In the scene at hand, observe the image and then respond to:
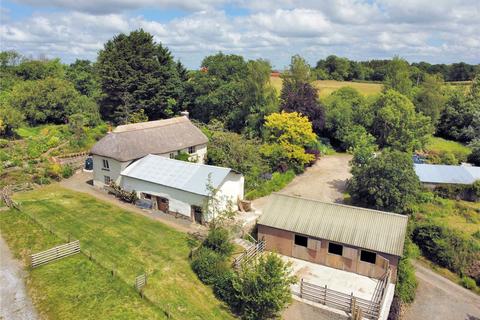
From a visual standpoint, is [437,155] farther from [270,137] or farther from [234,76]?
[234,76]

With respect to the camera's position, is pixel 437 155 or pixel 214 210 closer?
pixel 214 210

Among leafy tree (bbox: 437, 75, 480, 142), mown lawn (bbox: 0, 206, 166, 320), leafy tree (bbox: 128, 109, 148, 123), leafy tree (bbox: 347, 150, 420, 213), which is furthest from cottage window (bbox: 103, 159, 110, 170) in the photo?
leafy tree (bbox: 437, 75, 480, 142)

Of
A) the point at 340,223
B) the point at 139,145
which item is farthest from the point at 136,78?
the point at 340,223

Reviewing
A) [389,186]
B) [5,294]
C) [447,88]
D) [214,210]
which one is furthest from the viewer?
[447,88]

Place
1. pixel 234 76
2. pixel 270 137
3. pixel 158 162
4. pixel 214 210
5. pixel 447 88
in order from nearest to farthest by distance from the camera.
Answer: pixel 214 210
pixel 158 162
pixel 270 137
pixel 234 76
pixel 447 88

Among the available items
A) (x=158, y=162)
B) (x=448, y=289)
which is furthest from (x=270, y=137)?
(x=448, y=289)

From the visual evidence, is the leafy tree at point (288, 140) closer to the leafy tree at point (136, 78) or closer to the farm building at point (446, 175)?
the farm building at point (446, 175)
